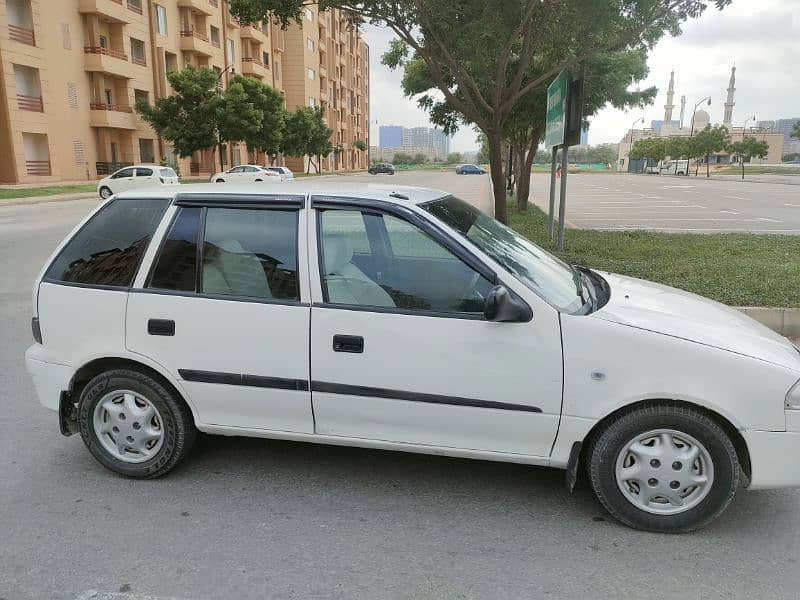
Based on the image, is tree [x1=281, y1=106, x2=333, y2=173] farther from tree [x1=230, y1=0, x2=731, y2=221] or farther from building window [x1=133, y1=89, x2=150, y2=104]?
tree [x1=230, y1=0, x2=731, y2=221]

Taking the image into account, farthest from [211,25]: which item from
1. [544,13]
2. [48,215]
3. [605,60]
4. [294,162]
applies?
[544,13]

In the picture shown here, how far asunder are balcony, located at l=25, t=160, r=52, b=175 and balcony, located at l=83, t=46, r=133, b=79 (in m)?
6.31

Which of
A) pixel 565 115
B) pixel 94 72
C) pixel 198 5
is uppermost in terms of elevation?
pixel 198 5

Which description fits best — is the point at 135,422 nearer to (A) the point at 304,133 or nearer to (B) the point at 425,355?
(B) the point at 425,355

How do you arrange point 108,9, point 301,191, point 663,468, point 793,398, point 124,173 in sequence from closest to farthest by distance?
point 793,398, point 663,468, point 301,191, point 124,173, point 108,9

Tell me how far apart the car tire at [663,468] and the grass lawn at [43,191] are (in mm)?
27218

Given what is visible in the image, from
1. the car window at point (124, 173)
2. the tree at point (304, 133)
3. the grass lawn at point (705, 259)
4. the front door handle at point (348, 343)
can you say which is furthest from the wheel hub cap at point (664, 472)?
the tree at point (304, 133)

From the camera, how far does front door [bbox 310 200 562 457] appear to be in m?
3.04

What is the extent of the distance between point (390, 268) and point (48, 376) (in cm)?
206

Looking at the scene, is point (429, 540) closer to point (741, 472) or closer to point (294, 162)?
point (741, 472)

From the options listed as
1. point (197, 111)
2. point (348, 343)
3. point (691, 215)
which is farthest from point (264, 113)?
point (348, 343)

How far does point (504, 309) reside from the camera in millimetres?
2955

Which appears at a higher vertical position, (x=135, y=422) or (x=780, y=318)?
(x=135, y=422)

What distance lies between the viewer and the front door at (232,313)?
330 cm
